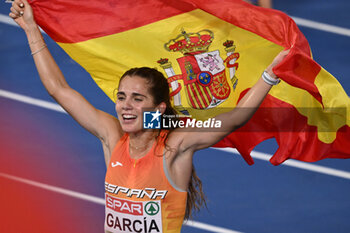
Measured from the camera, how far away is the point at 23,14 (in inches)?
185

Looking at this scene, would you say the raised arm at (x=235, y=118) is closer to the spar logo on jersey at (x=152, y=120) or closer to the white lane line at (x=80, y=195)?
the spar logo on jersey at (x=152, y=120)

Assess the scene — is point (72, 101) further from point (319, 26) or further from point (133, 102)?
point (319, 26)

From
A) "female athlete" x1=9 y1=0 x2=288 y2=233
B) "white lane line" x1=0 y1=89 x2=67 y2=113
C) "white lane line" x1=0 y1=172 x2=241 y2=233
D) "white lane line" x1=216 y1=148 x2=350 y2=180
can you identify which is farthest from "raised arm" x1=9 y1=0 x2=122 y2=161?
"white lane line" x1=0 y1=89 x2=67 y2=113

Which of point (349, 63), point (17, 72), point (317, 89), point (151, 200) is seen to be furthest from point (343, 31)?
point (151, 200)

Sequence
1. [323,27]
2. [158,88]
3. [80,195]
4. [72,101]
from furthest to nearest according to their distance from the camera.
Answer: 1. [323,27]
2. [80,195]
3. [72,101]
4. [158,88]

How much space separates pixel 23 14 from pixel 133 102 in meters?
1.10

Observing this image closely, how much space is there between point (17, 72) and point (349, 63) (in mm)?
4335

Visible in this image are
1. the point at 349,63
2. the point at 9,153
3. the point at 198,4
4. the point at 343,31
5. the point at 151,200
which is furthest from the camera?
the point at 343,31

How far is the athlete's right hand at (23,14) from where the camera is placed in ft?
15.3

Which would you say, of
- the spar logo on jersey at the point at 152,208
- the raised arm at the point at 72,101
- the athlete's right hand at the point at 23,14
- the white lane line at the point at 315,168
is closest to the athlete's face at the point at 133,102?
the raised arm at the point at 72,101

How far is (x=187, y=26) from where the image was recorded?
4922mm

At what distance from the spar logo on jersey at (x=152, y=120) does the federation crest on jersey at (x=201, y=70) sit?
2.02 ft

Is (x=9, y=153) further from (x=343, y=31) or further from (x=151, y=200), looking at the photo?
(x=343, y=31)

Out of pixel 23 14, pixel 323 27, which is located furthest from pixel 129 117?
pixel 323 27
